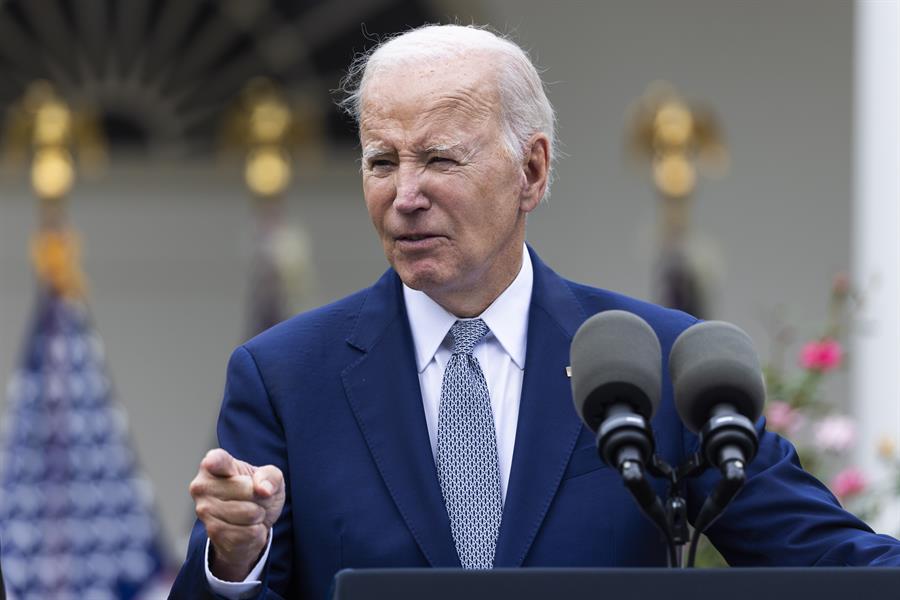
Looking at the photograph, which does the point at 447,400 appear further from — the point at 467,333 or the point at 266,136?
the point at 266,136

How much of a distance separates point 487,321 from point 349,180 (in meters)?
8.28

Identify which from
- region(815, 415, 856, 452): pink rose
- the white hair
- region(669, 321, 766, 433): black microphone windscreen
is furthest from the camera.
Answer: region(815, 415, 856, 452): pink rose

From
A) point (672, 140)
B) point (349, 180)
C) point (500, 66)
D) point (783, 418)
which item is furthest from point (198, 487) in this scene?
point (349, 180)

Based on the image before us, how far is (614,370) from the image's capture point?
189cm

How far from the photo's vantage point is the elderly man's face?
2.43 meters

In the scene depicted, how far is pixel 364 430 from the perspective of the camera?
8.07 feet

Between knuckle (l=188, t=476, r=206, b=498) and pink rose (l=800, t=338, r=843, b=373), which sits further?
pink rose (l=800, t=338, r=843, b=373)

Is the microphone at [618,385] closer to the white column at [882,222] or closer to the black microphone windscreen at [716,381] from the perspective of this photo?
the black microphone windscreen at [716,381]

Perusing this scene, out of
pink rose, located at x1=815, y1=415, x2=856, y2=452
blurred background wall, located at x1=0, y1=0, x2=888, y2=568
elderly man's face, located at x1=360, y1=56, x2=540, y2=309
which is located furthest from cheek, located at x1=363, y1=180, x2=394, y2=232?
blurred background wall, located at x1=0, y1=0, x2=888, y2=568

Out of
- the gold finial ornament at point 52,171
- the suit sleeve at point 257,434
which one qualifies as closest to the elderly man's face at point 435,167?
the suit sleeve at point 257,434

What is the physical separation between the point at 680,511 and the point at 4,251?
361 inches

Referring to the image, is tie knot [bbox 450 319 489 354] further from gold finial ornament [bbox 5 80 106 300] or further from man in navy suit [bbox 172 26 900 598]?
gold finial ornament [bbox 5 80 106 300]

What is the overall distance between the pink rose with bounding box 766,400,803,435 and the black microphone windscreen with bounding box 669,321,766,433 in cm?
245

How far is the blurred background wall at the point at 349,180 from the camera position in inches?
411
